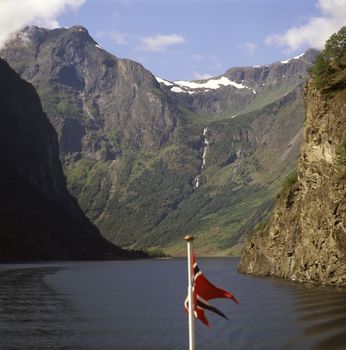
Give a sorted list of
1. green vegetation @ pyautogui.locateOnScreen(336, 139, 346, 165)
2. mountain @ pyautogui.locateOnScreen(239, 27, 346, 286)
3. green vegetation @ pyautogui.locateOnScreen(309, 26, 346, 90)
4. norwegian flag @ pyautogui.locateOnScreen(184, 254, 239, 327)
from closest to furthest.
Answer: norwegian flag @ pyautogui.locateOnScreen(184, 254, 239, 327) → green vegetation @ pyautogui.locateOnScreen(336, 139, 346, 165) → mountain @ pyautogui.locateOnScreen(239, 27, 346, 286) → green vegetation @ pyautogui.locateOnScreen(309, 26, 346, 90)

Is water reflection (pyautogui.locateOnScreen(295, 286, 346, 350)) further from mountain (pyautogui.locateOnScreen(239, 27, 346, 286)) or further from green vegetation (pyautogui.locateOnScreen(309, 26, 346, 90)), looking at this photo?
green vegetation (pyautogui.locateOnScreen(309, 26, 346, 90))

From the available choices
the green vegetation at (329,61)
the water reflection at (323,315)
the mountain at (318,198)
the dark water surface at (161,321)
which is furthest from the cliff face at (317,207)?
the water reflection at (323,315)

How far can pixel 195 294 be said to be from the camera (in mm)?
29031

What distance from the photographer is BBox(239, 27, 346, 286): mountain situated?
4702 inches

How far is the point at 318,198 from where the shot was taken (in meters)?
129

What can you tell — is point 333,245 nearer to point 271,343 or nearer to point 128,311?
point 128,311

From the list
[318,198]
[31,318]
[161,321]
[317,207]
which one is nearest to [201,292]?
[161,321]

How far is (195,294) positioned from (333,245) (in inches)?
3723

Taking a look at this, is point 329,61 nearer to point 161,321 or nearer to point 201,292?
point 161,321

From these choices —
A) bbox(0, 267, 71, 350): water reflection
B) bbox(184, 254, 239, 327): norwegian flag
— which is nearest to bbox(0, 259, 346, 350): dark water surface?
bbox(0, 267, 71, 350): water reflection

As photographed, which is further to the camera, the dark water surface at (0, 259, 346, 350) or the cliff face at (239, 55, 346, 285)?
the cliff face at (239, 55, 346, 285)

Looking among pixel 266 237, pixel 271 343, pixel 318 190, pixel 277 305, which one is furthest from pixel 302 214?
pixel 271 343

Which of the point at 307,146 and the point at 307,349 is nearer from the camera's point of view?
the point at 307,349

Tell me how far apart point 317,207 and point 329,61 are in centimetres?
3820
